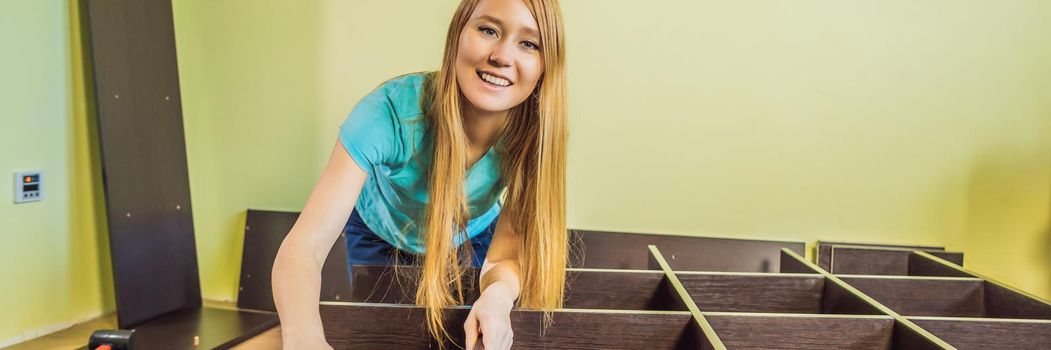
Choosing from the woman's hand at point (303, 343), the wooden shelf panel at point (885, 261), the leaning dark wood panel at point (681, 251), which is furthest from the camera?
the leaning dark wood panel at point (681, 251)

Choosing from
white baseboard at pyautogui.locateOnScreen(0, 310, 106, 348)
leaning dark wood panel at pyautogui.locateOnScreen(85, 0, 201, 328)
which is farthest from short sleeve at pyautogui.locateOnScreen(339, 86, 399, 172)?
white baseboard at pyautogui.locateOnScreen(0, 310, 106, 348)

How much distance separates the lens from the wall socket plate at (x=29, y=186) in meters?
2.52

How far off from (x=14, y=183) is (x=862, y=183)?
2.79m

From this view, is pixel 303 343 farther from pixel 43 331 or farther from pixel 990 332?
pixel 43 331

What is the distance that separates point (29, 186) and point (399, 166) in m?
1.77

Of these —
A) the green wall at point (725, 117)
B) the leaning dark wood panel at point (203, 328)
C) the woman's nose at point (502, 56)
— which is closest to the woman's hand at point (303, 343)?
the woman's nose at point (502, 56)

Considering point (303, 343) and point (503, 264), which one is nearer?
point (303, 343)

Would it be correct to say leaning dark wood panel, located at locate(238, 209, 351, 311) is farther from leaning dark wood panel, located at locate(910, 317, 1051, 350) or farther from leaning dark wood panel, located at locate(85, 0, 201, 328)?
leaning dark wood panel, located at locate(910, 317, 1051, 350)

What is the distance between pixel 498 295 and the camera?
1.22 m

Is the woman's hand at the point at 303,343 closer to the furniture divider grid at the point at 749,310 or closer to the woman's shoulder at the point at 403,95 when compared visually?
the furniture divider grid at the point at 749,310

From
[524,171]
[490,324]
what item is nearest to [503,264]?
[524,171]

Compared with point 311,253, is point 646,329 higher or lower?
lower

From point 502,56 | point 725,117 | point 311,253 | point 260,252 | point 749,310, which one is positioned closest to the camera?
point 311,253

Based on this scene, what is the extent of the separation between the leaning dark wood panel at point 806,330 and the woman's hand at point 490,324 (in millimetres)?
329
